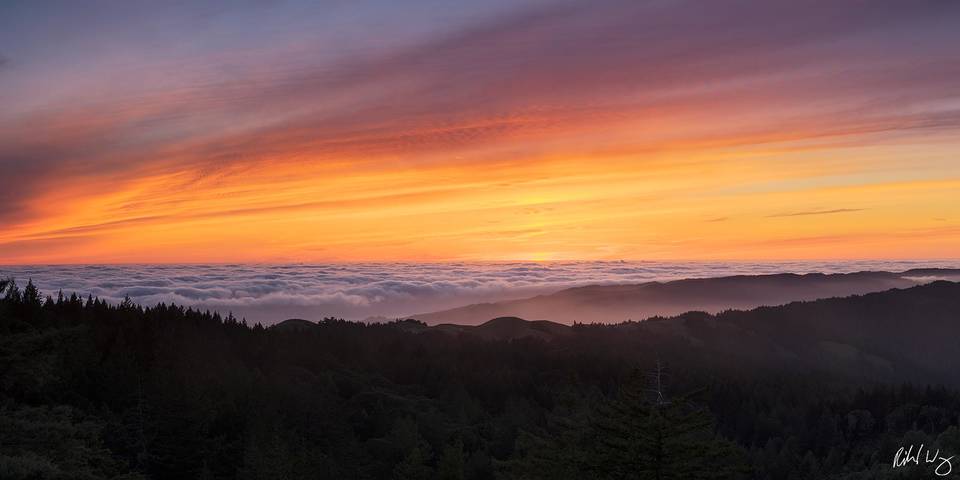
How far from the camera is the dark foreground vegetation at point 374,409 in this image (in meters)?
27.8

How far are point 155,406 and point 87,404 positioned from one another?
24.0 ft

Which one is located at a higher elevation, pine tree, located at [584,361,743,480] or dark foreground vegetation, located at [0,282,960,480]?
pine tree, located at [584,361,743,480]

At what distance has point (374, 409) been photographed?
341ft

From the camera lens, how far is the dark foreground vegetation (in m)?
27.8

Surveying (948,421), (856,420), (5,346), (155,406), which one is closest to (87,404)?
(155,406)

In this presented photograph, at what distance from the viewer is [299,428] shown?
83.9 m
